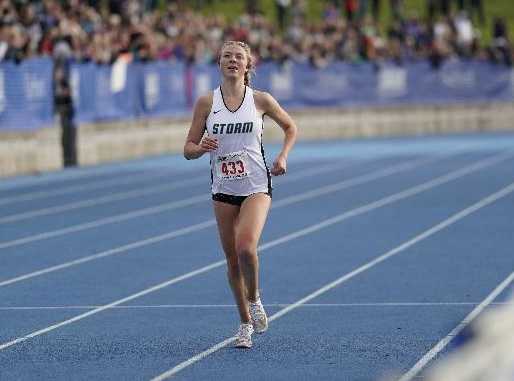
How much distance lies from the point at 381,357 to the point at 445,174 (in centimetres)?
1643

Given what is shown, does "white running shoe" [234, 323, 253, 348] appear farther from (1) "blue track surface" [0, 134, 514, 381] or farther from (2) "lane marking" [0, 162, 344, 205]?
(2) "lane marking" [0, 162, 344, 205]

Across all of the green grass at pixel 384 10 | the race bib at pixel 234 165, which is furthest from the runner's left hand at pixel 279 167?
the green grass at pixel 384 10

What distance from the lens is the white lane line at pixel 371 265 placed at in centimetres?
782

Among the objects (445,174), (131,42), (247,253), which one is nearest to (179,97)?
(131,42)

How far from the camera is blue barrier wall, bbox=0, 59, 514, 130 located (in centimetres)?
2369

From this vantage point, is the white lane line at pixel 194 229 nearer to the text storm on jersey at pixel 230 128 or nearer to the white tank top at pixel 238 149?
the white tank top at pixel 238 149

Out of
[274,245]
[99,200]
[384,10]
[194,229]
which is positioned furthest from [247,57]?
[384,10]

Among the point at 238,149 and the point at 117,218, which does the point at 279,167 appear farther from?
the point at 117,218

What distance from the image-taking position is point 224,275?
39.3ft

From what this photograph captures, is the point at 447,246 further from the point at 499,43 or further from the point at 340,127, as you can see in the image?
the point at 499,43

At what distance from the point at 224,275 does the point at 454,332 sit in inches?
144

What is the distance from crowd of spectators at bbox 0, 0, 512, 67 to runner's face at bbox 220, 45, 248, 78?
598 inches

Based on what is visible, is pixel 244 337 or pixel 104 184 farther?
pixel 104 184

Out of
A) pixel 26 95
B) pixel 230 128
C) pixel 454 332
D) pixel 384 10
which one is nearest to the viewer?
pixel 230 128
